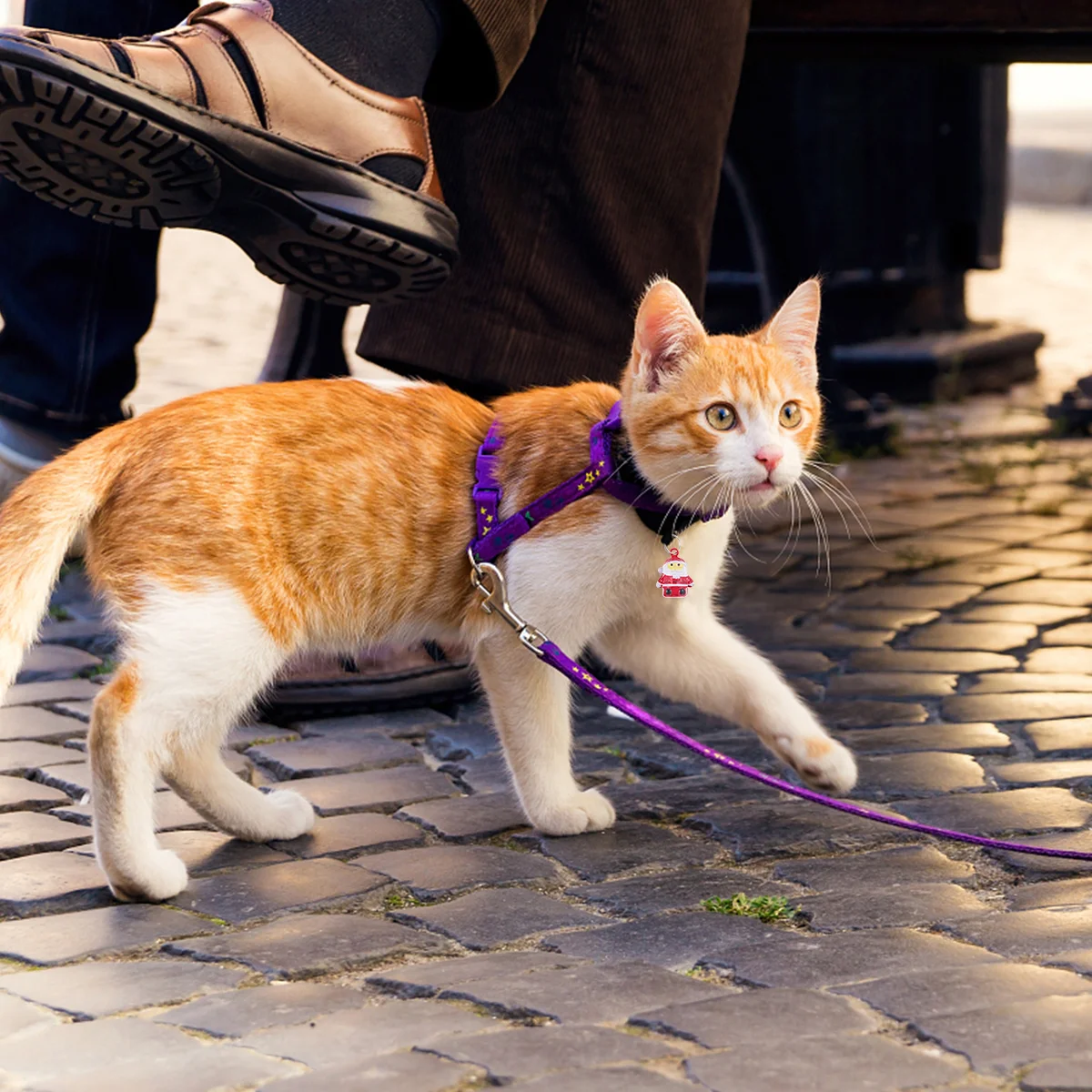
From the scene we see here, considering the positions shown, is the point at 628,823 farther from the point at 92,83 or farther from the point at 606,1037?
the point at 92,83

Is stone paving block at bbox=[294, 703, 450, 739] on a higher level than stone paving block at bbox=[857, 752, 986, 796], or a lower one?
lower

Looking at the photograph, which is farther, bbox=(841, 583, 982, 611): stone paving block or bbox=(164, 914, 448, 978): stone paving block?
bbox=(841, 583, 982, 611): stone paving block

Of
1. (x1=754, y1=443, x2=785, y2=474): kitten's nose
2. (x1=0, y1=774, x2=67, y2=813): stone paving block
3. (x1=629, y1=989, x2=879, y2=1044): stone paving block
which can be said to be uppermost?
(x1=754, y1=443, x2=785, y2=474): kitten's nose

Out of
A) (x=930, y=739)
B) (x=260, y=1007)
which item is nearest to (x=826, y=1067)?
(x=260, y=1007)

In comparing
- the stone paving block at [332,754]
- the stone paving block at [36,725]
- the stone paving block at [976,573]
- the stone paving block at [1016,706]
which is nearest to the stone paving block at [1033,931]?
the stone paving block at [1016,706]

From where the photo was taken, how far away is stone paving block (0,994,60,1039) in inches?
75.3

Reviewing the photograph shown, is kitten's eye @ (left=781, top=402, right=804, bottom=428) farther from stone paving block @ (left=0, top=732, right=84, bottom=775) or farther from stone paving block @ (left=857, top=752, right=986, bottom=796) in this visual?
stone paving block @ (left=0, top=732, right=84, bottom=775)

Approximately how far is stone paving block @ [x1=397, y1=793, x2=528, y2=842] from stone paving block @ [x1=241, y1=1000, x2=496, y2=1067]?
0.72m

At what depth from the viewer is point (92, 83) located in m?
2.44

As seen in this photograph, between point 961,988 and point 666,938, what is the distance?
41cm

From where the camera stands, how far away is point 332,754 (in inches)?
122

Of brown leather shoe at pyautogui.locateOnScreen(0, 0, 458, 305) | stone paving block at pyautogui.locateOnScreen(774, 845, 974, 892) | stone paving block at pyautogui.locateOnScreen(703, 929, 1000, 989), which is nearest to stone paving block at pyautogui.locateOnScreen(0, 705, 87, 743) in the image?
brown leather shoe at pyautogui.locateOnScreen(0, 0, 458, 305)

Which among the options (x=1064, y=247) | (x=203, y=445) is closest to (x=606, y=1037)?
(x=203, y=445)

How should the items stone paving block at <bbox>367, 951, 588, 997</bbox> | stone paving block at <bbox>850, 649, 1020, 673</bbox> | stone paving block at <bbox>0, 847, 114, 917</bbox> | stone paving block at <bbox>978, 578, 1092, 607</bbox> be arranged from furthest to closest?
stone paving block at <bbox>978, 578, 1092, 607</bbox> → stone paving block at <bbox>850, 649, 1020, 673</bbox> → stone paving block at <bbox>0, 847, 114, 917</bbox> → stone paving block at <bbox>367, 951, 588, 997</bbox>
